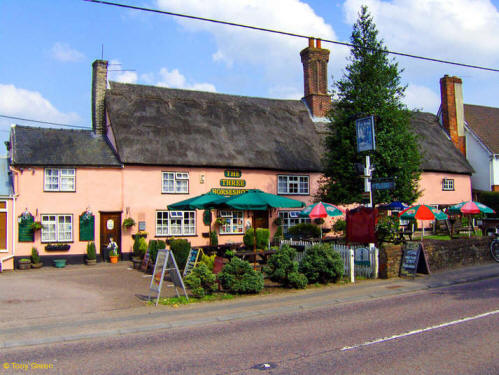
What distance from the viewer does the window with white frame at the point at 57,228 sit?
2009 cm

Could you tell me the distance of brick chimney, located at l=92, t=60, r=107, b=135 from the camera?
78.4 ft

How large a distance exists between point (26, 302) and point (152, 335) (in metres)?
5.10

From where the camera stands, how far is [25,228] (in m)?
19.6

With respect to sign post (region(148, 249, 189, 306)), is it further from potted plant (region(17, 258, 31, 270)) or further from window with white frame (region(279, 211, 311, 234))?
window with white frame (region(279, 211, 311, 234))

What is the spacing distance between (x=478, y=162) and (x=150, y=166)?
75.8 feet

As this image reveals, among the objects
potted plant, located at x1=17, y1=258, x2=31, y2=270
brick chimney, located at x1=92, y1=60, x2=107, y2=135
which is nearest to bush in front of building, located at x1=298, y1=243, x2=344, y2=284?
potted plant, located at x1=17, y1=258, x2=31, y2=270

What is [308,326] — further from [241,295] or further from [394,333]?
[241,295]

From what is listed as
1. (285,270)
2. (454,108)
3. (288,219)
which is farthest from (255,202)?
(454,108)

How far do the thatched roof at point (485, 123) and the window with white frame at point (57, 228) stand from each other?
1054 inches

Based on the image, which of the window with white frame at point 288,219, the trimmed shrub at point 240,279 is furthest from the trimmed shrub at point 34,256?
the window with white frame at point 288,219

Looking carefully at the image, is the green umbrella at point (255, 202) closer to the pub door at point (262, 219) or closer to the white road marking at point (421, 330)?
the white road marking at point (421, 330)

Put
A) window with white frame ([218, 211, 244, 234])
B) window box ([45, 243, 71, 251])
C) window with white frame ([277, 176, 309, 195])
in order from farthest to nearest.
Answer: window with white frame ([277, 176, 309, 195]) → window with white frame ([218, 211, 244, 234]) → window box ([45, 243, 71, 251])

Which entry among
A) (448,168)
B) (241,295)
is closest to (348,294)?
(241,295)

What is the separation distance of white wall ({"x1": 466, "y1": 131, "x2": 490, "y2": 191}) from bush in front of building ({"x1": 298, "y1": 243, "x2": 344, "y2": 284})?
2256cm
